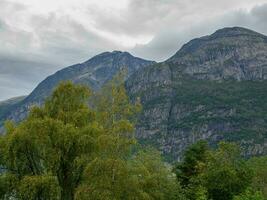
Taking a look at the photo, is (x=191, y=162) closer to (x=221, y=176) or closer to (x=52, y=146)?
(x=221, y=176)

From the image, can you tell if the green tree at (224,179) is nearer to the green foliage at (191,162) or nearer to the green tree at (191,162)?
the green tree at (191,162)

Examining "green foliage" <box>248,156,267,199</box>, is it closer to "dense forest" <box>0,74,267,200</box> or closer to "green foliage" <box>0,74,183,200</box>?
"dense forest" <box>0,74,267,200</box>

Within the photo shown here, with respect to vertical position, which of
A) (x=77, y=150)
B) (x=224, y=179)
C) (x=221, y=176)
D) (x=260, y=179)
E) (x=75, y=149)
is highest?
(x=75, y=149)

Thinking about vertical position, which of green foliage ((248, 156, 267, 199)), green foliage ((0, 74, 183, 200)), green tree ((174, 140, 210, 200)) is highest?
green foliage ((0, 74, 183, 200))

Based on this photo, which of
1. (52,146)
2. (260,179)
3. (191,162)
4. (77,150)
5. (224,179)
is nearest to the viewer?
(52,146)

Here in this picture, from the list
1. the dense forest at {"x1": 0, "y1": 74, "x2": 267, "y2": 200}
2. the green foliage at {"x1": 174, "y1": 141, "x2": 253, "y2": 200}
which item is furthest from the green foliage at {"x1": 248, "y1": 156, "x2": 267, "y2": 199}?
the dense forest at {"x1": 0, "y1": 74, "x2": 267, "y2": 200}

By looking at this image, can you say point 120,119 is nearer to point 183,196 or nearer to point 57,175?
point 57,175

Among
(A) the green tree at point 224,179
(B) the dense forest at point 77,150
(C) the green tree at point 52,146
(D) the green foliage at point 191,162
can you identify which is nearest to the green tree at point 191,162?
(D) the green foliage at point 191,162

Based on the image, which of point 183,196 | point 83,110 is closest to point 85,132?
point 83,110

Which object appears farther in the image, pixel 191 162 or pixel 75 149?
pixel 191 162

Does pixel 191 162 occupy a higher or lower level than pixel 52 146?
lower

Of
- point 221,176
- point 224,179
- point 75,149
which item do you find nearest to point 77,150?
point 75,149

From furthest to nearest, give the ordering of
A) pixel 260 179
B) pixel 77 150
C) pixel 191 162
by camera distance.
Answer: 1. pixel 191 162
2. pixel 260 179
3. pixel 77 150

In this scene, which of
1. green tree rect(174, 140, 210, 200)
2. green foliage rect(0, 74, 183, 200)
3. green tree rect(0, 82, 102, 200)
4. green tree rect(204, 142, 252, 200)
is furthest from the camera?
green tree rect(174, 140, 210, 200)
